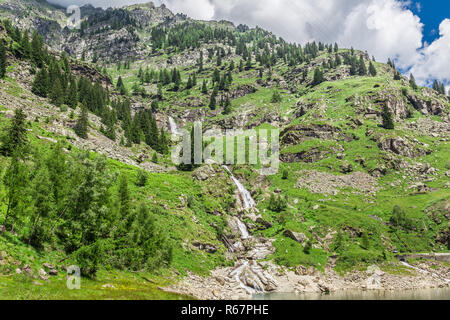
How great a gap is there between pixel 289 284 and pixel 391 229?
4392 centimetres

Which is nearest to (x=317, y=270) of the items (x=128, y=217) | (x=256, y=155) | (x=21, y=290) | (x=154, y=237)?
(x=154, y=237)

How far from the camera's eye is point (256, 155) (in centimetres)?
13500

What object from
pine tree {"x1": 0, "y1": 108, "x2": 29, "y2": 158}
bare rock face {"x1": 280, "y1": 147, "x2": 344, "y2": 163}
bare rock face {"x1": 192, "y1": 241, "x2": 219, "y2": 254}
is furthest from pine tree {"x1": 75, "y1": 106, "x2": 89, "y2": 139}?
bare rock face {"x1": 280, "y1": 147, "x2": 344, "y2": 163}

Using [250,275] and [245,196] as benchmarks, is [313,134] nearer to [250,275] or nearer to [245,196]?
[245,196]

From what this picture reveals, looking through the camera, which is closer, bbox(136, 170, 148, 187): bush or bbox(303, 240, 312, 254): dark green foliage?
bbox(303, 240, 312, 254): dark green foliage

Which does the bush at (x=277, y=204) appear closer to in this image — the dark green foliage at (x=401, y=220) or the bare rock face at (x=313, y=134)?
the dark green foliage at (x=401, y=220)

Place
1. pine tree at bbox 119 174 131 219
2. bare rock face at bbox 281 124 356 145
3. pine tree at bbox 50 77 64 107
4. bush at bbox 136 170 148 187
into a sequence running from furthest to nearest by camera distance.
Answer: bare rock face at bbox 281 124 356 145 < pine tree at bbox 50 77 64 107 < bush at bbox 136 170 148 187 < pine tree at bbox 119 174 131 219

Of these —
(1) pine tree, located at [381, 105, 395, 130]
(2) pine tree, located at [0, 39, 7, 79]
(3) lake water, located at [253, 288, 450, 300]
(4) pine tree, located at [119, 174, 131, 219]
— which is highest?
(2) pine tree, located at [0, 39, 7, 79]

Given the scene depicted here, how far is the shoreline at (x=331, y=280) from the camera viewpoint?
49969 millimetres

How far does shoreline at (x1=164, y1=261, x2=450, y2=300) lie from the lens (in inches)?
1967

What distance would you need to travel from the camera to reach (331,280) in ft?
193

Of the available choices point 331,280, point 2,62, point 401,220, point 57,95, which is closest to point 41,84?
point 57,95

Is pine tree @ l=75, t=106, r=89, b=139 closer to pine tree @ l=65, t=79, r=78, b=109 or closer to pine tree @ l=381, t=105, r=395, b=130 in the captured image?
pine tree @ l=65, t=79, r=78, b=109
